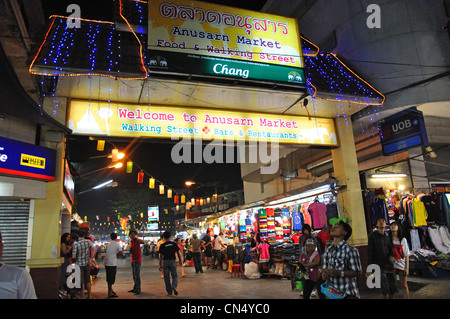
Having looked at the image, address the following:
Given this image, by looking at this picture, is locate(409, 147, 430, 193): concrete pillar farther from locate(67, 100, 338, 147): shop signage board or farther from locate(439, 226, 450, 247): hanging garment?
locate(67, 100, 338, 147): shop signage board

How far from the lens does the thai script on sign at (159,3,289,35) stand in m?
7.58

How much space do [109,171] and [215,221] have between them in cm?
843

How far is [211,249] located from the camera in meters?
19.2

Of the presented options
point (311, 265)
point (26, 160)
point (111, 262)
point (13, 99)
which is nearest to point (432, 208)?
point (311, 265)

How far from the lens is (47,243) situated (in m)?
6.65

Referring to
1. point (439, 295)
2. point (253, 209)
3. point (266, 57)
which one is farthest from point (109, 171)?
point (439, 295)

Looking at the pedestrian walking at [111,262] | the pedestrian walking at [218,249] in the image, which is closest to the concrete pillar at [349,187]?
the pedestrian walking at [111,262]

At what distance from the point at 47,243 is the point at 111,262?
11.3 feet

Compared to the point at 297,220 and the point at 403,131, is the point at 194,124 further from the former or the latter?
the point at 297,220

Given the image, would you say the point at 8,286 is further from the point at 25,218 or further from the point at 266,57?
the point at 266,57

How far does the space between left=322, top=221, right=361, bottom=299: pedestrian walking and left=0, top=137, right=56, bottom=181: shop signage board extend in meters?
5.84

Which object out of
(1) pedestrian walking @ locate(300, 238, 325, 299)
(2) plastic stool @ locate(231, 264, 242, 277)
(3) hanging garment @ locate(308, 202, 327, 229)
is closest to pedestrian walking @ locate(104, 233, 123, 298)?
(2) plastic stool @ locate(231, 264, 242, 277)

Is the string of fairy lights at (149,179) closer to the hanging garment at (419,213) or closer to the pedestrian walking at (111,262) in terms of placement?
the pedestrian walking at (111,262)

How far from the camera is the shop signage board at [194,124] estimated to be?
780 centimetres
